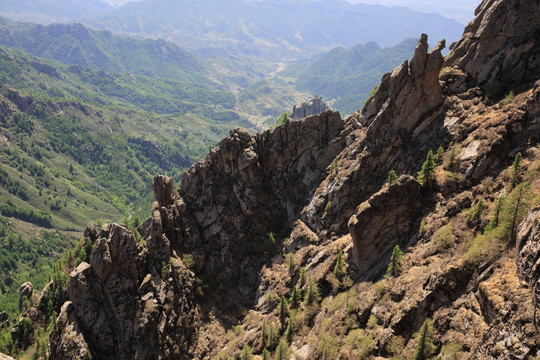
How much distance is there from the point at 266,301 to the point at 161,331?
20.9 meters

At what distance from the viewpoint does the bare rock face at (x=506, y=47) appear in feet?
181

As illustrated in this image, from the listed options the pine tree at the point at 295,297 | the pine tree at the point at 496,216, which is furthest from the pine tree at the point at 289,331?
the pine tree at the point at 496,216

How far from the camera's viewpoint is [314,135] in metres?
80.2

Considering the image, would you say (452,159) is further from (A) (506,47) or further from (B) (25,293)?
(B) (25,293)

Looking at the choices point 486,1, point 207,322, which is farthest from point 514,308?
point 486,1

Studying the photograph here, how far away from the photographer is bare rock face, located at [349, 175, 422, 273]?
2023 inches

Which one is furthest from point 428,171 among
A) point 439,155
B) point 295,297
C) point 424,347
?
point 295,297

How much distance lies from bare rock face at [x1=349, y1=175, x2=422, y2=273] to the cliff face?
22 cm

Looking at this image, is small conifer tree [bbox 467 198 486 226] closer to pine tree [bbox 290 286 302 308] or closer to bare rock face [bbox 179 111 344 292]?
pine tree [bbox 290 286 302 308]

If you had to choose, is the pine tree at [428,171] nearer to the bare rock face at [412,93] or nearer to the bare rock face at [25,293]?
the bare rock face at [412,93]

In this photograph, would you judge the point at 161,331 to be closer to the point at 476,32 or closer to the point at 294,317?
the point at 294,317

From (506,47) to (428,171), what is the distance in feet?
96.3

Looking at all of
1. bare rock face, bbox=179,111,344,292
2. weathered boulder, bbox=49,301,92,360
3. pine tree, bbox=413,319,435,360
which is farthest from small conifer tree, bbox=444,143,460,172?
weathered boulder, bbox=49,301,92,360

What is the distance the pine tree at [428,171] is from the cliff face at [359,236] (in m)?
0.46
